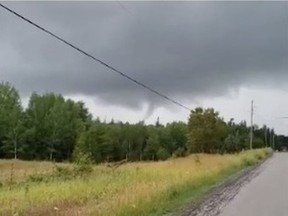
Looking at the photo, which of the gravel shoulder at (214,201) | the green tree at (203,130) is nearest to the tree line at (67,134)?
the green tree at (203,130)

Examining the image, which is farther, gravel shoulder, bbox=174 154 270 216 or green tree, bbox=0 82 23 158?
green tree, bbox=0 82 23 158

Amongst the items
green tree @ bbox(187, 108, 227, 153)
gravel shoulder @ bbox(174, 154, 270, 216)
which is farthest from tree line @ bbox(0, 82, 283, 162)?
gravel shoulder @ bbox(174, 154, 270, 216)

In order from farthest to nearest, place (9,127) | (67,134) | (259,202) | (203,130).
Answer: (67,134) → (9,127) → (203,130) → (259,202)

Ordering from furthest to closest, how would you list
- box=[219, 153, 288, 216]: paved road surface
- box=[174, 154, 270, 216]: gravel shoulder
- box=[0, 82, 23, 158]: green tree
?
box=[0, 82, 23, 158]: green tree < box=[219, 153, 288, 216]: paved road surface < box=[174, 154, 270, 216]: gravel shoulder

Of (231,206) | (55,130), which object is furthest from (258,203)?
(55,130)

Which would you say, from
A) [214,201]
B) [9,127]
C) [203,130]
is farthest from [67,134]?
[214,201]

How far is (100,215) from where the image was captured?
12875 millimetres

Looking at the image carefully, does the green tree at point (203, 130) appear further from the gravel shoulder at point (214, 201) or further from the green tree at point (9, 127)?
the gravel shoulder at point (214, 201)

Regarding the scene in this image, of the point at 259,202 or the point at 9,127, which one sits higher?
the point at 9,127

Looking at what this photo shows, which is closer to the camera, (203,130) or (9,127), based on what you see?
(203,130)

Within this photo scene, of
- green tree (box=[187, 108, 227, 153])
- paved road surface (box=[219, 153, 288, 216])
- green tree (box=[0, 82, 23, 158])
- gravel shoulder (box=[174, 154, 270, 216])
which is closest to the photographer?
gravel shoulder (box=[174, 154, 270, 216])

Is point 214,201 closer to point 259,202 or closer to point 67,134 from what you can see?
point 259,202

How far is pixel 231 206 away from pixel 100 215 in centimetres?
549

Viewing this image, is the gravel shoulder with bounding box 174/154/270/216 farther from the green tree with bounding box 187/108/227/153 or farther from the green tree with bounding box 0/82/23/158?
the green tree with bounding box 0/82/23/158
